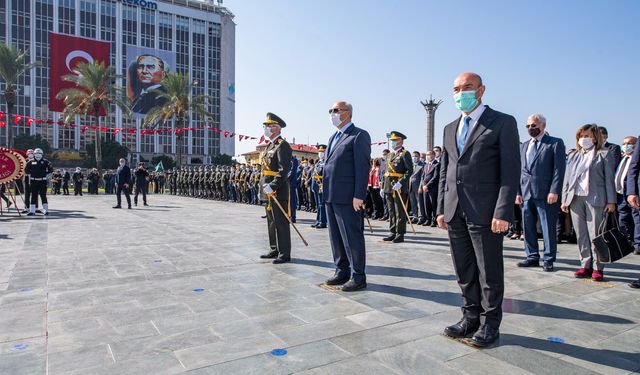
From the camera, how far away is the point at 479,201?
3277mm

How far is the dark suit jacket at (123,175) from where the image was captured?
621 inches

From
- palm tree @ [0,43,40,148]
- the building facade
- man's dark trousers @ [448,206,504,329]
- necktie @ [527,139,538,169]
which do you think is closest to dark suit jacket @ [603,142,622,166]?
necktie @ [527,139,538,169]

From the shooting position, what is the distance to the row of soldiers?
20.1 meters

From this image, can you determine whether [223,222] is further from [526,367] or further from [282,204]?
[526,367]

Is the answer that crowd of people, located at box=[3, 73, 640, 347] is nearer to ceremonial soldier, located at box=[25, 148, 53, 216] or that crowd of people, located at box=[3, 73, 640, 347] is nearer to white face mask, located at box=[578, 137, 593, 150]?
white face mask, located at box=[578, 137, 593, 150]

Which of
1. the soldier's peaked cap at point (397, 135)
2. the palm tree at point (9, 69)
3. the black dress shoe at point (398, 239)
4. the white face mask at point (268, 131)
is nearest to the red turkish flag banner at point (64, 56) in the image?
the palm tree at point (9, 69)

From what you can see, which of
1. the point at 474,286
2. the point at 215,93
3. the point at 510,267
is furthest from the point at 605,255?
the point at 215,93

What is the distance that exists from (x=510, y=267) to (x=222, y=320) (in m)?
4.16

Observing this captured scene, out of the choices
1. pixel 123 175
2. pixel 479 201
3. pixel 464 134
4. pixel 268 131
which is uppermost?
pixel 268 131

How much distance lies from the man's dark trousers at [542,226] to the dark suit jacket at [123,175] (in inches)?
544

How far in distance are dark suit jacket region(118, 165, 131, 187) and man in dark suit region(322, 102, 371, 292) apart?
42.1ft

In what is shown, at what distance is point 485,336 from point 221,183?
69.0 ft

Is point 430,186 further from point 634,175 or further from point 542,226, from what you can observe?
point 634,175

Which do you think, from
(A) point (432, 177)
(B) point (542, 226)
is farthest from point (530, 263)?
(A) point (432, 177)
